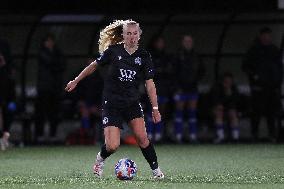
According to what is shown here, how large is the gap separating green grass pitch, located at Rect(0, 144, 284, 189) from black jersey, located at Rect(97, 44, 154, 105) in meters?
1.04

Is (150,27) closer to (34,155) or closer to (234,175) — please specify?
(34,155)

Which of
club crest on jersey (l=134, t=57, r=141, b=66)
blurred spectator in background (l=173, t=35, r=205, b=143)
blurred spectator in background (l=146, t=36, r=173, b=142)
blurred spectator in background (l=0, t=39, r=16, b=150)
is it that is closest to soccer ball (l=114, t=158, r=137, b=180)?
club crest on jersey (l=134, t=57, r=141, b=66)

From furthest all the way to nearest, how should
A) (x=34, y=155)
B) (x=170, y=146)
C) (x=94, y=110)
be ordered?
(x=94, y=110), (x=170, y=146), (x=34, y=155)

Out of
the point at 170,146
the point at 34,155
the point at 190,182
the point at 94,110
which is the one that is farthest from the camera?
the point at 94,110

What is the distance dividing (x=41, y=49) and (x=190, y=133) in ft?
12.0

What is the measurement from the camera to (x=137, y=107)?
13422 millimetres

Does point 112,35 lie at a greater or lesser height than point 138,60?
greater

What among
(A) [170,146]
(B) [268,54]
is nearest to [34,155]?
(A) [170,146]

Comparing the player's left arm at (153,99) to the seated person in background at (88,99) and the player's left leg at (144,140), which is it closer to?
the player's left leg at (144,140)

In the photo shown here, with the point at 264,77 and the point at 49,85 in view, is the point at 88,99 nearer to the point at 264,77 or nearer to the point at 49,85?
the point at 49,85

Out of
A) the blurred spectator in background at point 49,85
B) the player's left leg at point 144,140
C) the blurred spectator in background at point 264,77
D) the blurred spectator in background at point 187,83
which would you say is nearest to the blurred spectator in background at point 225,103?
the blurred spectator in background at point 264,77

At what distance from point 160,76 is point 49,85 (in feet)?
7.91

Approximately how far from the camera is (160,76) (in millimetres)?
22828

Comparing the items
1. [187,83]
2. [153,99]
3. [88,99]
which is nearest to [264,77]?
[187,83]
